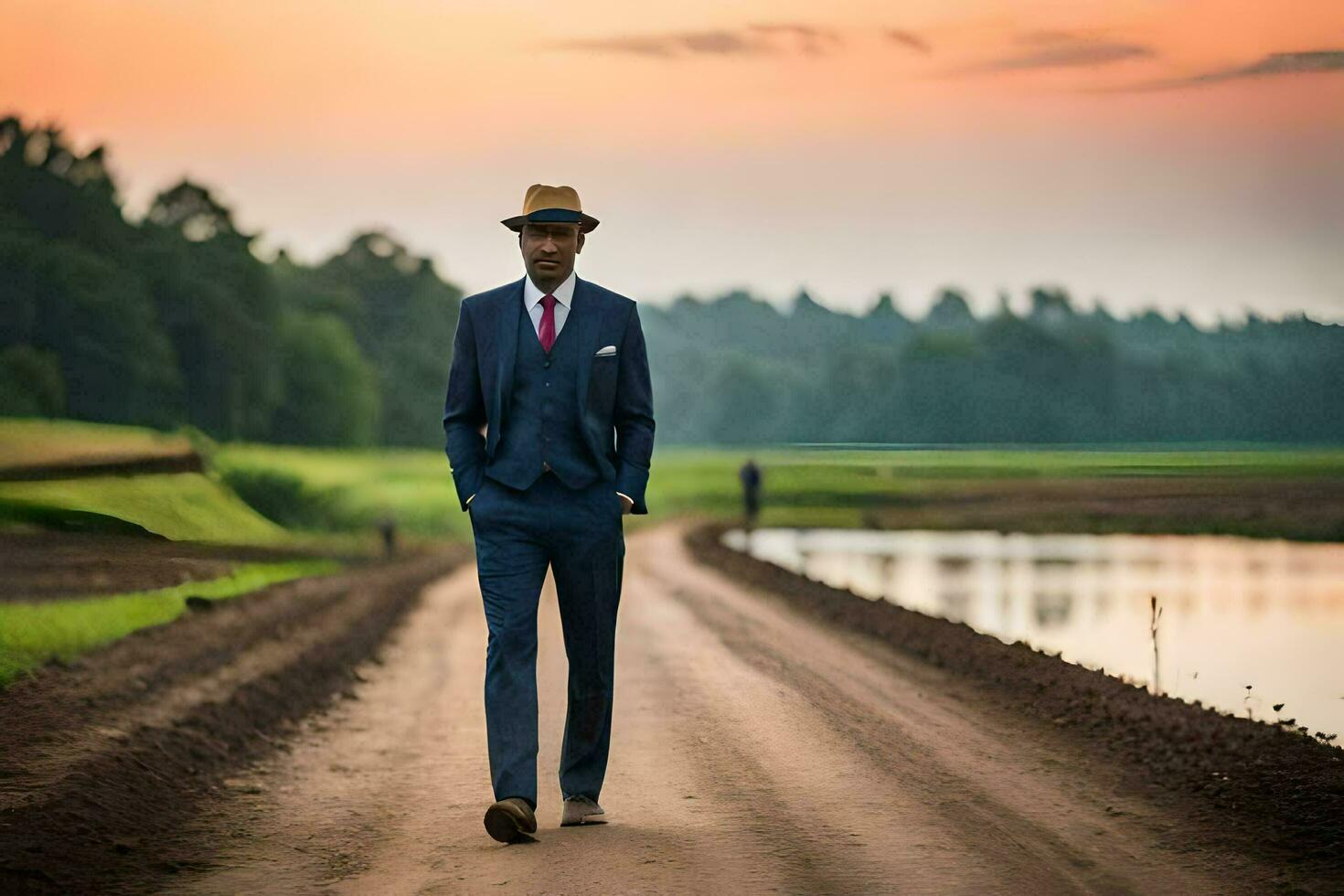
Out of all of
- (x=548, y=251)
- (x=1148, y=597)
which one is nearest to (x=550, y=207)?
Result: (x=548, y=251)

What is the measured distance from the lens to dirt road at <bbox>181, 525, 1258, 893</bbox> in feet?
19.5

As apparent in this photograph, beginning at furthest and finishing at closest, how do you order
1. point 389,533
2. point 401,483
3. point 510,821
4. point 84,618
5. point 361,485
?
point 401,483 < point 389,533 < point 361,485 < point 84,618 < point 510,821

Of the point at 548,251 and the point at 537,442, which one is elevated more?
the point at 548,251

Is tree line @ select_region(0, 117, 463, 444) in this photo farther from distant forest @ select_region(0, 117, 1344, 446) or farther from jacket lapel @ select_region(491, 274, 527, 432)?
jacket lapel @ select_region(491, 274, 527, 432)

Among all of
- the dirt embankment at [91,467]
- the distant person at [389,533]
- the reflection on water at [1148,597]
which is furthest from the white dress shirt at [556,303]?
the distant person at [389,533]

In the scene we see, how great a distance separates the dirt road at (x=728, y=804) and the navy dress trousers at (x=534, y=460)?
660 mm

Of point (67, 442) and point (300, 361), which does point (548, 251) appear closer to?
point (67, 442)

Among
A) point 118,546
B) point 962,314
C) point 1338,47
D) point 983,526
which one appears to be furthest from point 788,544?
point 962,314

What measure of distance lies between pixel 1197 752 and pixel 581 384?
4421 mm

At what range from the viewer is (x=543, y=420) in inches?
259

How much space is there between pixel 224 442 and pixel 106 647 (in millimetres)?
2087

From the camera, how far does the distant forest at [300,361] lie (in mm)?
13867

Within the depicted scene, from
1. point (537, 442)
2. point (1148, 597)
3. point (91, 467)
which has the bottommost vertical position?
point (1148, 597)

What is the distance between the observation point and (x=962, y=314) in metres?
116
